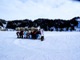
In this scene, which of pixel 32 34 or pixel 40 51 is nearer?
pixel 40 51

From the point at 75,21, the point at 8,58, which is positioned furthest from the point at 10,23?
the point at 8,58

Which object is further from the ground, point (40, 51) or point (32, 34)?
point (32, 34)

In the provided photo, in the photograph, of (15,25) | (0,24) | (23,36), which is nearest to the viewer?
(23,36)

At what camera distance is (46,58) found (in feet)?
24.4

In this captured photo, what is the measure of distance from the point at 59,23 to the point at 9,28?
62.3ft

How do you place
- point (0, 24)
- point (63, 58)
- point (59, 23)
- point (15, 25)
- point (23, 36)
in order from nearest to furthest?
point (63, 58), point (23, 36), point (59, 23), point (15, 25), point (0, 24)

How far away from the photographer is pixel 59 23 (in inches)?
2454

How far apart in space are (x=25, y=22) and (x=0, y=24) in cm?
1226

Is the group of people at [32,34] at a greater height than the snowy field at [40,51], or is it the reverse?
the group of people at [32,34]

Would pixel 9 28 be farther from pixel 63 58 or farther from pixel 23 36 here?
pixel 63 58

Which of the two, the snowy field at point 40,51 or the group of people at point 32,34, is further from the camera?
the group of people at point 32,34

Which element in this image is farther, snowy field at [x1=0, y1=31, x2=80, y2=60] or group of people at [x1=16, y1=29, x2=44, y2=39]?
group of people at [x1=16, y1=29, x2=44, y2=39]

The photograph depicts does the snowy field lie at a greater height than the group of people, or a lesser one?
lesser

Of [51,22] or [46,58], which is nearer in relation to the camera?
[46,58]
